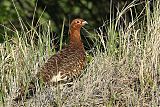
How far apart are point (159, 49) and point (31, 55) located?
4.31 ft

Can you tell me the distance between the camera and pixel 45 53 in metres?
7.29

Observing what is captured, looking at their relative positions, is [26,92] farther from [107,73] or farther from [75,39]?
[75,39]

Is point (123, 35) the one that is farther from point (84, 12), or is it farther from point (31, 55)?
point (84, 12)

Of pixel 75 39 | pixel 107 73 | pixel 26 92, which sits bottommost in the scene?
pixel 26 92

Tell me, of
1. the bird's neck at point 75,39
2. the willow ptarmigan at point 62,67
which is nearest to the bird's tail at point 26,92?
the willow ptarmigan at point 62,67

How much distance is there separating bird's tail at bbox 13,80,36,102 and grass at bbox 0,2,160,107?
7 centimetres

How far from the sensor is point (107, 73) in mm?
6293

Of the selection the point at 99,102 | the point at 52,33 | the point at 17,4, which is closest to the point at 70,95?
the point at 99,102

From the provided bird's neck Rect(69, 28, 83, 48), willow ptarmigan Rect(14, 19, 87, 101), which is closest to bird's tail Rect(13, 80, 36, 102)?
willow ptarmigan Rect(14, 19, 87, 101)

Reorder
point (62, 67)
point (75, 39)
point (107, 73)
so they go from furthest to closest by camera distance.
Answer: point (75, 39) → point (62, 67) → point (107, 73)

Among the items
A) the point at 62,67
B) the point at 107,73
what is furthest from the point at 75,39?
the point at 107,73

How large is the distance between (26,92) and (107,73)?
697mm

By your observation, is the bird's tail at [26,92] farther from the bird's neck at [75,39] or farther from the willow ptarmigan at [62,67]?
the bird's neck at [75,39]

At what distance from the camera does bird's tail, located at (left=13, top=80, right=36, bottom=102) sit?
617cm
